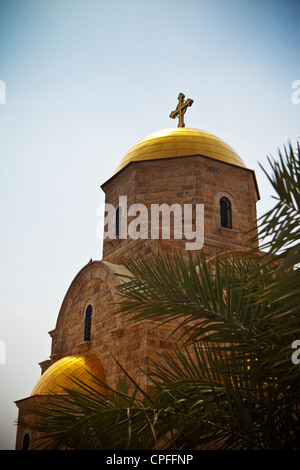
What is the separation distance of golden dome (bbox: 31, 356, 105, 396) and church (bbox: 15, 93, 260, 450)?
0.02 m

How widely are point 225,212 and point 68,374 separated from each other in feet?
16.5

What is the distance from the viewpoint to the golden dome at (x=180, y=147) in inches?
447

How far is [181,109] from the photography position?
1321 cm

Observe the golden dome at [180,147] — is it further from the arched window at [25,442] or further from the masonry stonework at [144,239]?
the arched window at [25,442]

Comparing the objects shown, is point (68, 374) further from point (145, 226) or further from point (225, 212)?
point (225, 212)

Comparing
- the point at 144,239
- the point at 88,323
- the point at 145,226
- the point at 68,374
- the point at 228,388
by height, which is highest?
the point at 145,226

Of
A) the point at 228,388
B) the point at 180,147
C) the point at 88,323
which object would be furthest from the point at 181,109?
the point at 228,388

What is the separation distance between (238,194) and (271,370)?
844 centimetres

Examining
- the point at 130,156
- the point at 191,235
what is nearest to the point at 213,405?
the point at 191,235

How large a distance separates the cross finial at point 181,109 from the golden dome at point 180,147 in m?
1.01

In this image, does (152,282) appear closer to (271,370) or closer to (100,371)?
(271,370)

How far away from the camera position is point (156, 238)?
948 cm

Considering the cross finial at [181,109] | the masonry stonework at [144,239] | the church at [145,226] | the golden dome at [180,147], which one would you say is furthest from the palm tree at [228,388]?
the cross finial at [181,109]

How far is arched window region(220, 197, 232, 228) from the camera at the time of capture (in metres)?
11.0
